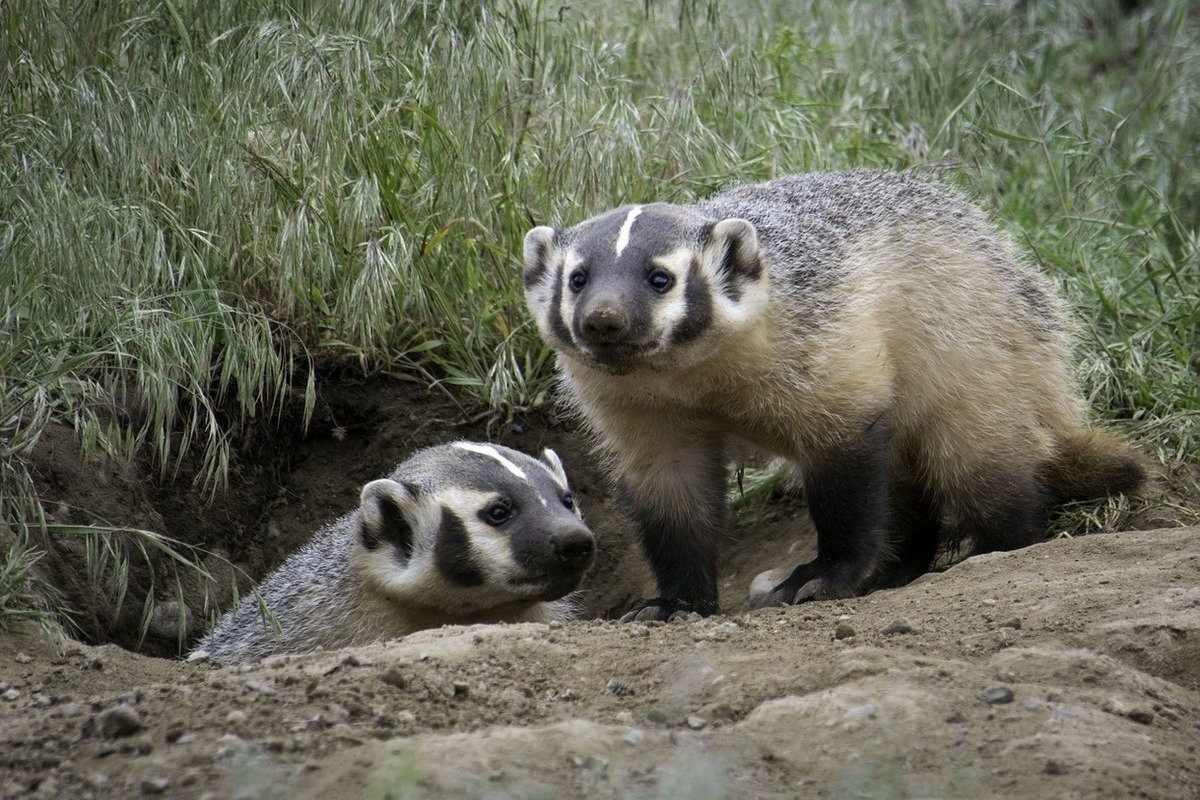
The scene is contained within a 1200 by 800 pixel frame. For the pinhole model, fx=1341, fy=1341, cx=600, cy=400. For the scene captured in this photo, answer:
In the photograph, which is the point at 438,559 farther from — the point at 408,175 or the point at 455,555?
the point at 408,175

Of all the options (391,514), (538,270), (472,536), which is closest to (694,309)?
(538,270)

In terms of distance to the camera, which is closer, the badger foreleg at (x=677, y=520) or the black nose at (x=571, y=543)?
the black nose at (x=571, y=543)

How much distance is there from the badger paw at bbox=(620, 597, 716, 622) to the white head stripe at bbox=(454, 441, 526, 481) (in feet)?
1.97

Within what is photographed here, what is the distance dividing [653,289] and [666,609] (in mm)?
1118

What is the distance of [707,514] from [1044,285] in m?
1.73

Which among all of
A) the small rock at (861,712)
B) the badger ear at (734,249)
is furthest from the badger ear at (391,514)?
the small rock at (861,712)

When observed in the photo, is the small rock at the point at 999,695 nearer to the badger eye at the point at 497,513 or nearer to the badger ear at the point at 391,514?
the badger eye at the point at 497,513

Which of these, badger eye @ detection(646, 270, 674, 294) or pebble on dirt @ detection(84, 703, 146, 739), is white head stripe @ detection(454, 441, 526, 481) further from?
pebble on dirt @ detection(84, 703, 146, 739)

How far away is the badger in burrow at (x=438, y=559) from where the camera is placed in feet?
14.6

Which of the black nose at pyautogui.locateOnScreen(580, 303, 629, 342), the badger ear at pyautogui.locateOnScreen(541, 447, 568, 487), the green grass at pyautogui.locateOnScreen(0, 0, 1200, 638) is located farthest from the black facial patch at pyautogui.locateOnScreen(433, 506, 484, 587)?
the black nose at pyautogui.locateOnScreen(580, 303, 629, 342)

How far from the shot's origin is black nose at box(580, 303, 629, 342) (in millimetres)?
3934

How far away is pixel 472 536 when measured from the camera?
4.52 metres

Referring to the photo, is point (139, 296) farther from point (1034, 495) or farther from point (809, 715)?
point (1034, 495)

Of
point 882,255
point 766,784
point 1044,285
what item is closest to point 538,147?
point 882,255
